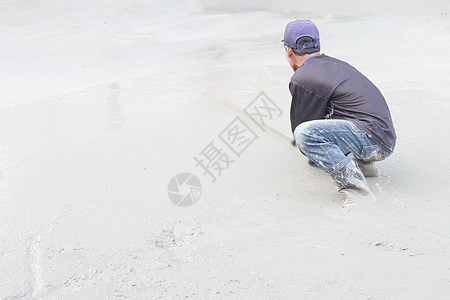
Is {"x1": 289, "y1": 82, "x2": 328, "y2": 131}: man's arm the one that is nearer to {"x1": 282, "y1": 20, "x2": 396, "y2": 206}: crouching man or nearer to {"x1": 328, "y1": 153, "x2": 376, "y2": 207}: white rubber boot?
{"x1": 282, "y1": 20, "x2": 396, "y2": 206}: crouching man

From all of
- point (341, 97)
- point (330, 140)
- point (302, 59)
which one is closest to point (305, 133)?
point (330, 140)

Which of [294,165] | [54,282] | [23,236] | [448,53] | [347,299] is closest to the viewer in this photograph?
[347,299]

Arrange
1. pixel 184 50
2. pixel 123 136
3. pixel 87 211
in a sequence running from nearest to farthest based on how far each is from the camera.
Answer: pixel 87 211, pixel 123 136, pixel 184 50

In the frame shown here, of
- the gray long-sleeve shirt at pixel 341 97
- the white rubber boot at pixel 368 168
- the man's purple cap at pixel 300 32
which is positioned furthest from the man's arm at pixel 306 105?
the white rubber boot at pixel 368 168

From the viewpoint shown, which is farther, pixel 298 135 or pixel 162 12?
pixel 162 12

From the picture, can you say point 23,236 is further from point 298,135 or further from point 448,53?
point 448,53

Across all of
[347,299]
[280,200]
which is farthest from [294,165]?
[347,299]

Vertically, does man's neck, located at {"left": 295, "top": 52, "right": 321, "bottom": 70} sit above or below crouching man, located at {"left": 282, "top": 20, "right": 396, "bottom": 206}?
above

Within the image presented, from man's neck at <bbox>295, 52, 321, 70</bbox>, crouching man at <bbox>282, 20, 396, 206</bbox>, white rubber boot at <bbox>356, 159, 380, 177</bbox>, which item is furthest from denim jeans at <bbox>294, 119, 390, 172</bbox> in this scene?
man's neck at <bbox>295, 52, 321, 70</bbox>

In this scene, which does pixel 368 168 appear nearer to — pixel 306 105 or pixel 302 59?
pixel 306 105

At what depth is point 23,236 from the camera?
2.60 m

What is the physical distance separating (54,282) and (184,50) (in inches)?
184

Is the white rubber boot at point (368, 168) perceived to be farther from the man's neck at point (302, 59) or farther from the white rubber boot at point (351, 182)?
the man's neck at point (302, 59)

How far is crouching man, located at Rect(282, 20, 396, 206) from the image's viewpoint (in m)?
2.80
